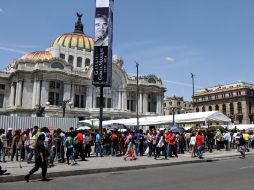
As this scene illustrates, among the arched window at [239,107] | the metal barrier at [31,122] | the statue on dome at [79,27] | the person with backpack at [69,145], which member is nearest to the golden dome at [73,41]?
the statue on dome at [79,27]

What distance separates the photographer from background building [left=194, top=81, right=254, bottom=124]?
8381cm

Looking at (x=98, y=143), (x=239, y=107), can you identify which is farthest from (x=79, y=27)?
(x=98, y=143)

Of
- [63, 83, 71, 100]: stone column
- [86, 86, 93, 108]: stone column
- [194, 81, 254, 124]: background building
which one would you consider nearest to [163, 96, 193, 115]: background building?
[194, 81, 254, 124]: background building

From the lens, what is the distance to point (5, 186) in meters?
10.1

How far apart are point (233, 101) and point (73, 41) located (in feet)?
144

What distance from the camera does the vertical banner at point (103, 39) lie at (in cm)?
2573

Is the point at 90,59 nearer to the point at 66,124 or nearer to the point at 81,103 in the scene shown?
the point at 81,103

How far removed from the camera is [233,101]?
3391 inches

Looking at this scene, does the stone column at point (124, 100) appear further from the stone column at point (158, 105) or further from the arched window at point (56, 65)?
the arched window at point (56, 65)

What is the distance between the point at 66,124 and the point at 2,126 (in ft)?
15.3

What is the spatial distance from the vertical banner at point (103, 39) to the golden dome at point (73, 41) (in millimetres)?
60396

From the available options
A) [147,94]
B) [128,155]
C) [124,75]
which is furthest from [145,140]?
[147,94]

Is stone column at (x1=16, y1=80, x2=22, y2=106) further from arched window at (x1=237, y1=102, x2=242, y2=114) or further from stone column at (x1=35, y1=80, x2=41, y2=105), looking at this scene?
arched window at (x1=237, y1=102, x2=242, y2=114)

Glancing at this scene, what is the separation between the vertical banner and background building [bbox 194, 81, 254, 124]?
6246 centimetres
